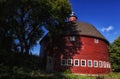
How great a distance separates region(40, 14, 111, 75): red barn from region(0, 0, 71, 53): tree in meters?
4.09

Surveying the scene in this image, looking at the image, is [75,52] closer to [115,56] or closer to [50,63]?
[50,63]

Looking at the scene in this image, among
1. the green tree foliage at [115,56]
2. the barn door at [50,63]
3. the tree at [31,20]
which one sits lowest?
the barn door at [50,63]

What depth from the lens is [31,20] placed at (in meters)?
33.2

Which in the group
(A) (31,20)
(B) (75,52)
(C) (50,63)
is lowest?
(C) (50,63)

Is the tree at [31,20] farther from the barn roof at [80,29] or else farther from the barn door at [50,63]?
the barn door at [50,63]

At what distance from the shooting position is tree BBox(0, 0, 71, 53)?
102 ft

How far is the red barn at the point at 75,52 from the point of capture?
37.6 metres

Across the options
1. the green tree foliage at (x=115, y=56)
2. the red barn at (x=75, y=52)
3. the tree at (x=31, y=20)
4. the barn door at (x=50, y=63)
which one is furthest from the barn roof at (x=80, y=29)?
the green tree foliage at (x=115, y=56)

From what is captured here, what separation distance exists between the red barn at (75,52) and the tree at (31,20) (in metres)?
4.09

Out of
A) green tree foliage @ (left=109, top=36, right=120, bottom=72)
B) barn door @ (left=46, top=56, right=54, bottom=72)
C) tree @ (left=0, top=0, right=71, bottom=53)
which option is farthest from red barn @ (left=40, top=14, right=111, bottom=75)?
green tree foliage @ (left=109, top=36, right=120, bottom=72)

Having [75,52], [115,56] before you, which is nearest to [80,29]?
[75,52]

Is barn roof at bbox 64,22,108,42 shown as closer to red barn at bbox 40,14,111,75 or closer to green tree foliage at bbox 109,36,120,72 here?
red barn at bbox 40,14,111,75

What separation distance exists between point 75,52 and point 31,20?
9867 millimetres

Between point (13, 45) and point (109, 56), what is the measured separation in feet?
70.9
